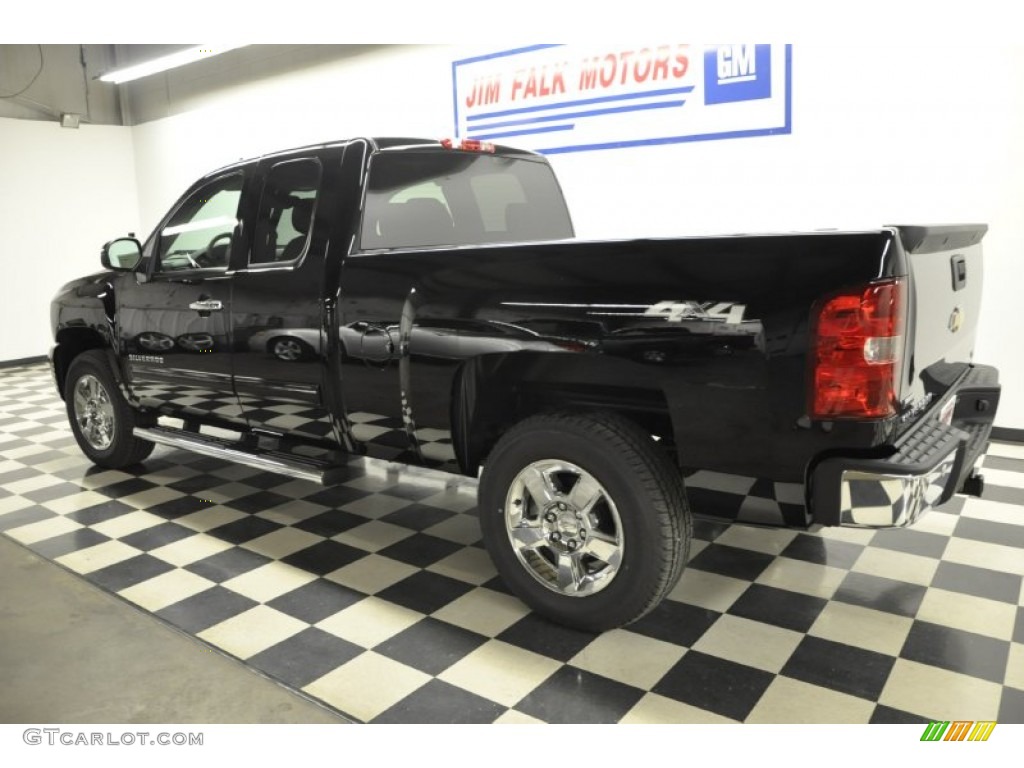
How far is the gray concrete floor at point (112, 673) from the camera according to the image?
211 cm

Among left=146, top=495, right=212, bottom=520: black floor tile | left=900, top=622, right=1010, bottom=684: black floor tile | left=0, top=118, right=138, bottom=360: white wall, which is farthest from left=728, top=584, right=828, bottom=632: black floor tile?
left=0, top=118, right=138, bottom=360: white wall

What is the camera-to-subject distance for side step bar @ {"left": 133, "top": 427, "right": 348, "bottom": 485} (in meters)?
3.14

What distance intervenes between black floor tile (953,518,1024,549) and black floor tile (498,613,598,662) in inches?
70.3

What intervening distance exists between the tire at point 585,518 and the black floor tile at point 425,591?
28 cm

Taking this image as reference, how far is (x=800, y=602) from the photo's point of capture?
2660mm

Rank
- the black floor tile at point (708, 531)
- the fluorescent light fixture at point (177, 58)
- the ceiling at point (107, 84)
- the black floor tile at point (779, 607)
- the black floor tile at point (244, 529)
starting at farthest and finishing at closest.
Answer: the ceiling at point (107, 84) < the fluorescent light fixture at point (177, 58) < the black floor tile at point (244, 529) < the black floor tile at point (708, 531) < the black floor tile at point (779, 607)

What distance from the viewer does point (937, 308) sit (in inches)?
88.6

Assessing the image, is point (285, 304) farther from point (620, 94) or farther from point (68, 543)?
point (620, 94)

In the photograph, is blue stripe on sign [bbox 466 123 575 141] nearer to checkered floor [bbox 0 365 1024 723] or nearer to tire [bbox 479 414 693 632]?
checkered floor [bbox 0 365 1024 723]

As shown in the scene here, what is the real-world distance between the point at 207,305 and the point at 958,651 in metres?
3.16

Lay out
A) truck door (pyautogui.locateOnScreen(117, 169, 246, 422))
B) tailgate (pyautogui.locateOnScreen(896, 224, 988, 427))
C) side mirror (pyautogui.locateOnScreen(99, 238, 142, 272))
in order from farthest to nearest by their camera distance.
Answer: side mirror (pyautogui.locateOnScreen(99, 238, 142, 272)), truck door (pyautogui.locateOnScreen(117, 169, 246, 422)), tailgate (pyautogui.locateOnScreen(896, 224, 988, 427))

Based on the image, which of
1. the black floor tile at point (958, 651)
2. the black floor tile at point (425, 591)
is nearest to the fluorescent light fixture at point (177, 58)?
the black floor tile at point (425, 591)

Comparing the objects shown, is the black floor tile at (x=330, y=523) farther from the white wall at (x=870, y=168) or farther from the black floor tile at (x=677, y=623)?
the white wall at (x=870, y=168)
